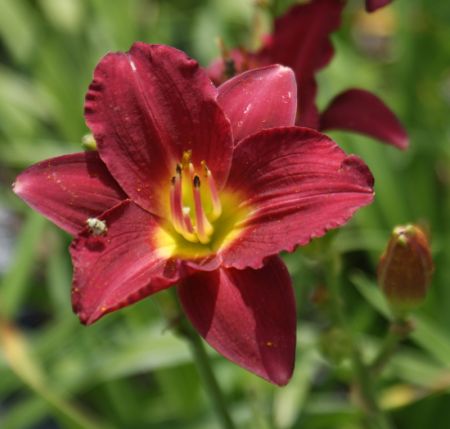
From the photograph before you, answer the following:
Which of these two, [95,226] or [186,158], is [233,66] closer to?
[186,158]

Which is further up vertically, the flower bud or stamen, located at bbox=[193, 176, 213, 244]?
stamen, located at bbox=[193, 176, 213, 244]

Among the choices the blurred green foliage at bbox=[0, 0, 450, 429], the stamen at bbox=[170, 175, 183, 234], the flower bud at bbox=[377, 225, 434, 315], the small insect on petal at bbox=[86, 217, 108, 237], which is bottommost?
the blurred green foliage at bbox=[0, 0, 450, 429]

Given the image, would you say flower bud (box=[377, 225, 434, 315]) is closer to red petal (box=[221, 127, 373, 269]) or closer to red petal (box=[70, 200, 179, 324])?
red petal (box=[221, 127, 373, 269])

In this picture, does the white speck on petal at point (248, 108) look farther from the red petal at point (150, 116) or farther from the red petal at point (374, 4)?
the red petal at point (374, 4)

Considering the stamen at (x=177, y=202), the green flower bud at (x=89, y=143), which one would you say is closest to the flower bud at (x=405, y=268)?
the stamen at (x=177, y=202)

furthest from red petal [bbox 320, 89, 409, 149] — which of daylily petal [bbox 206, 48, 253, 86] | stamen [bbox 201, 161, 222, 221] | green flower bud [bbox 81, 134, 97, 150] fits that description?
green flower bud [bbox 81, 134, 97, 150]

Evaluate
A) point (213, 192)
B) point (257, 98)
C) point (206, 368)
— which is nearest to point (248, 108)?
point (257, 98)

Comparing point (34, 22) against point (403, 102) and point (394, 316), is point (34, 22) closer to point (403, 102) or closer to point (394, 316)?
point (403, 102)

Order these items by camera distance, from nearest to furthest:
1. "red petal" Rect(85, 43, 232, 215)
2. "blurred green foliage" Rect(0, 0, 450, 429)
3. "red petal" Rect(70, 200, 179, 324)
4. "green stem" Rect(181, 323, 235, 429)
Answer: "red petal" Rect(70, 200, 179, 324) < "red petal" Rect(85, 43, 232, 215) < "green stem" Rect(181, 323, 235, 429) < "blurred green foliage" Rect(0, 0, 450, 429)
